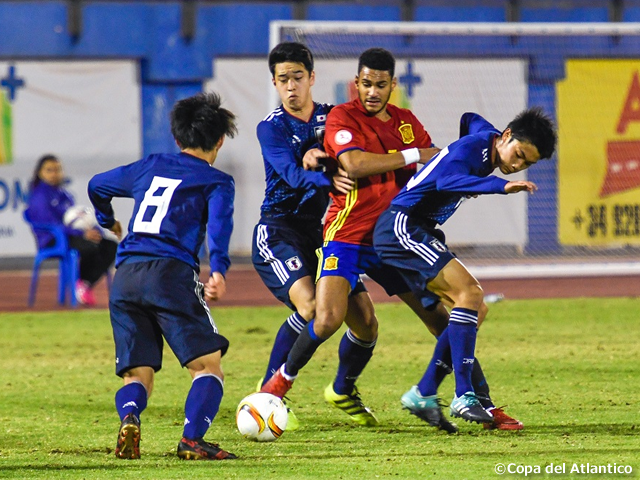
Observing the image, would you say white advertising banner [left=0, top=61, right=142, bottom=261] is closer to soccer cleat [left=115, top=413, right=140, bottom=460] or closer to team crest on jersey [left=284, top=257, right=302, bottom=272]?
team crest on jersey [left=284, top=257, right=302, bottom=272]

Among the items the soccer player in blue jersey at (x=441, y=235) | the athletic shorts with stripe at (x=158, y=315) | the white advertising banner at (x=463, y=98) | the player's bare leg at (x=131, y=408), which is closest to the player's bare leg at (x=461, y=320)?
the soccer player in blue jersey at (x=441, y=235)

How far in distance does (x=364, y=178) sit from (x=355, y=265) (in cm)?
49

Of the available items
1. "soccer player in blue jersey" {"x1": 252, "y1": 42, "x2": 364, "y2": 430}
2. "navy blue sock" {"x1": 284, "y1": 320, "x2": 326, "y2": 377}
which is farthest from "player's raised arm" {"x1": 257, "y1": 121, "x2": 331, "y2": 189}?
"navy blue sock" {"x1": 284, "y1": 320, "x2": 326, "y2": 377}

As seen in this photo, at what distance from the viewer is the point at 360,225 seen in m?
5.91

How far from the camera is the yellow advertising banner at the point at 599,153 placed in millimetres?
15000

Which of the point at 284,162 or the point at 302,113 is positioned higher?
the point at 302,113

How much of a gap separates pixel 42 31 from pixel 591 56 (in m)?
8.57

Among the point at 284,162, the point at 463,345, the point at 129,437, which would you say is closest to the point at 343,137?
the point at 284,162

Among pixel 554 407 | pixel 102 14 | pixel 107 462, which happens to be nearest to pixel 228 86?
pixel 102 14

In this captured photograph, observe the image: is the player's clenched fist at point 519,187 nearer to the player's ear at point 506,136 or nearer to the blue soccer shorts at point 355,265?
the player's ear at point 506,136

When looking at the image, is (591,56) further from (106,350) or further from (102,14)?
(106,350)

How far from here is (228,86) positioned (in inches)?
700

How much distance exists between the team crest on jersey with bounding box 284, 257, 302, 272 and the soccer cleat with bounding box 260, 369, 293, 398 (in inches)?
23.2

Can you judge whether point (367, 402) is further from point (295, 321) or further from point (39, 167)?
point (39, 167)
